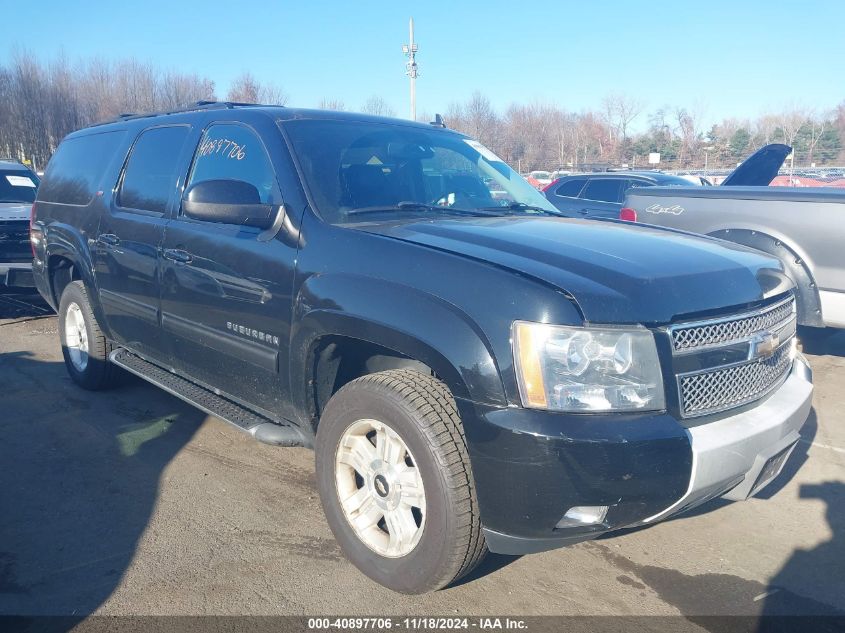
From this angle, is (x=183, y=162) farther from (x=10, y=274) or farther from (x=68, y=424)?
(x=10, y=274)

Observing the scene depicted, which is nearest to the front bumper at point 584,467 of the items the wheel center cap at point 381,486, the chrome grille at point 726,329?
the chrome grille at point 726,329

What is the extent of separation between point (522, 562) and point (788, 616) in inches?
41.3

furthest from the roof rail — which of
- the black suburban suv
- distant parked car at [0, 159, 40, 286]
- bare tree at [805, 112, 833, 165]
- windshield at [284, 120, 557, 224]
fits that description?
bare tree at [805, 112, 833, 165]

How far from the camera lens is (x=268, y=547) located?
3230 millimetres

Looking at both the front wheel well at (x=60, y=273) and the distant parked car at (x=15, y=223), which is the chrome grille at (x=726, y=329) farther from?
the distant parked car at (x=15, y=223)

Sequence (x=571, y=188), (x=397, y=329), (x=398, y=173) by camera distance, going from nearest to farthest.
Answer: (x=397, y=329)
(x=398, y=173)
(x=571, y=188)

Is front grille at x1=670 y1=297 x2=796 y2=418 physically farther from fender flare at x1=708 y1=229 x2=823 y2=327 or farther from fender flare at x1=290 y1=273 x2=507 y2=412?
fender flare at x1=708 y1=229 x2=823 y2=327

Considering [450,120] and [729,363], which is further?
[450,120]

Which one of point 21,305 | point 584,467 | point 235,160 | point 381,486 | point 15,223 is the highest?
point 235,160

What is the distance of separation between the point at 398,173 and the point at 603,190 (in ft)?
26.7

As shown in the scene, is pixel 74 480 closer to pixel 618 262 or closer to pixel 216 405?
pixel 216 405

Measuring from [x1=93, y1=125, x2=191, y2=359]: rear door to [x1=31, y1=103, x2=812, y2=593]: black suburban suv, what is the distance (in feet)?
0.09

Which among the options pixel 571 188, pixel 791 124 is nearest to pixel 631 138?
pixel 791 124

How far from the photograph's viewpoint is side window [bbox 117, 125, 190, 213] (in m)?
4.16
